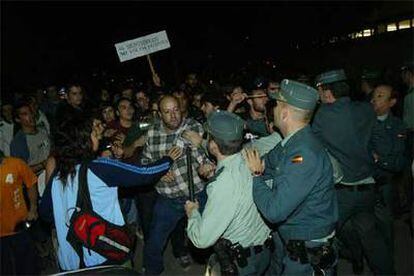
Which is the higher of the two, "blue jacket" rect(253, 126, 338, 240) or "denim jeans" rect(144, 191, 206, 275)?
"blue jacket" rect(253, 126, 338, 240)

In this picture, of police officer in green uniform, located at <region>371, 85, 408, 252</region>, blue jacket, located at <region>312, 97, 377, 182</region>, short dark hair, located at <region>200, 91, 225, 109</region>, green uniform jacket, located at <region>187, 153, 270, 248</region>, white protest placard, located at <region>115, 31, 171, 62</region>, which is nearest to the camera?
green uniform jacket, located at <region>187, 153, 270, 248</region>

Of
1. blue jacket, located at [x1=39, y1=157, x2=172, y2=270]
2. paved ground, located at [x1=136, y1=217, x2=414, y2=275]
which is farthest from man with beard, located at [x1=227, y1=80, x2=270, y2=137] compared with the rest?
blue jacket, located at [x1=39, y1=157, x2=172, y2=270]

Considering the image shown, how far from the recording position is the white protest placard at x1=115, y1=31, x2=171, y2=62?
333 inches

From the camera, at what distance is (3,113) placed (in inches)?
338

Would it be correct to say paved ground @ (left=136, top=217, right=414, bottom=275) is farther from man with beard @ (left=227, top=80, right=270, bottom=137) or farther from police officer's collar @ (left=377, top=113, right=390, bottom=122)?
man with beard @ (left=227, top=80, right=270, bottom=137)

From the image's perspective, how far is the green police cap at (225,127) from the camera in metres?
3.52

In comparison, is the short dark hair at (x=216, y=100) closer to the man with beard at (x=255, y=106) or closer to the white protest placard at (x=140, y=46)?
the man with beard at (x=255, y=106)

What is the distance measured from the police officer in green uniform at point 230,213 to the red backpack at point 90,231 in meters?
0.62

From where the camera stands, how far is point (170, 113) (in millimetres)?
5578

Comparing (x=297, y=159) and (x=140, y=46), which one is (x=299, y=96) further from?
(x=140, y=46)

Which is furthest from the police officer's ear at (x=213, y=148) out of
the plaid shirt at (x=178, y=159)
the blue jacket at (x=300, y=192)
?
the plaid shirt at (x=178, y=159)

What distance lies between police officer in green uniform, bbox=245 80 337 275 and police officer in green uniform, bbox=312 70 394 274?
1307 mm

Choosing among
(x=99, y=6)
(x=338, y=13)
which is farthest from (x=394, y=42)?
(x=99, y=6)

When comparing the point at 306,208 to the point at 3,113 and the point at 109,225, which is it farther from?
the point at 3,113
